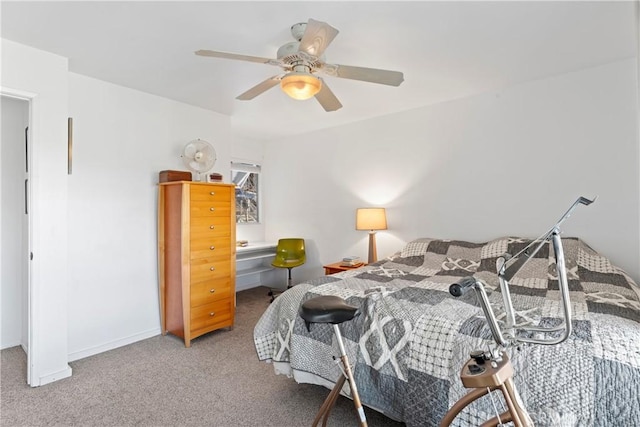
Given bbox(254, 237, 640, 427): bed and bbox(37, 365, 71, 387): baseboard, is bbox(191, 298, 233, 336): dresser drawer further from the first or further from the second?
bbox(254, 237, 640, 427): bed

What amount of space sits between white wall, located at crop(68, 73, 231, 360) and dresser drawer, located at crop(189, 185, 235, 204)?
1.83ft

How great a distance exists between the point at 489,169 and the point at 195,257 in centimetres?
294

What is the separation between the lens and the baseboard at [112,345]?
8.76 ft

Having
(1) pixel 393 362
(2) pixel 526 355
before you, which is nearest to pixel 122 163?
(1) pixel 393 362

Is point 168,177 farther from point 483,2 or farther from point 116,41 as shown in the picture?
point 483,2

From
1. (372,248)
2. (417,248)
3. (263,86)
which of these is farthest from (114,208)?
(417,248)

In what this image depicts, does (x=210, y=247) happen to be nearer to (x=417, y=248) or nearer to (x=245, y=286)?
(x=245, y=286)

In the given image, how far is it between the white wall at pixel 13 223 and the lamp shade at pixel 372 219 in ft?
10.6

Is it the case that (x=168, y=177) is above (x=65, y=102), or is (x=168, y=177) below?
below

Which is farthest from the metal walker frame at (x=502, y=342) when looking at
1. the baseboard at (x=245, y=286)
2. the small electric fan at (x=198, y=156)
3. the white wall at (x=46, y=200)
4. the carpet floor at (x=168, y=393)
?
the baseboard at (x=245, y=286)

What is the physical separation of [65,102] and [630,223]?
442 centimetres

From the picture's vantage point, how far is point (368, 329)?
5.82 feet

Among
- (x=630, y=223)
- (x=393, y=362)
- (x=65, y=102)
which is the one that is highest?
(x=65, y=102)

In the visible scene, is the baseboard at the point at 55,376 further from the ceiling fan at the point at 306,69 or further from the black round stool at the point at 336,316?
the ceiling fan at the point at 306,69
